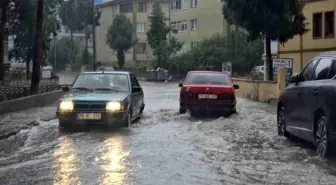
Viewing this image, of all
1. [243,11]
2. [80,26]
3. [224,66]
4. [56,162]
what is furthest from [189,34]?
[56,162]

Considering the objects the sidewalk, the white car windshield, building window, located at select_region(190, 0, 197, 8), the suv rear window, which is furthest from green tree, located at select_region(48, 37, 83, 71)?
the white car windshield

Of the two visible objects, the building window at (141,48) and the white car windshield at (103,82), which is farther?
the building window at (141,48)

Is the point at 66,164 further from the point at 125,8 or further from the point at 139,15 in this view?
the point at 125,8

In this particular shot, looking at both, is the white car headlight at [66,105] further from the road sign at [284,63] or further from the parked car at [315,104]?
the road sign at [284,63]

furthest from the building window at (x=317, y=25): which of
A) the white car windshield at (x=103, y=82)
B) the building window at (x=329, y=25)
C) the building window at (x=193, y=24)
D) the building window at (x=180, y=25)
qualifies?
the building window at (x=180, y=25)

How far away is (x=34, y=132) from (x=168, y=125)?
134 inches

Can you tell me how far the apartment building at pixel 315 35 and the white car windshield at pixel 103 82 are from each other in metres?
16.2

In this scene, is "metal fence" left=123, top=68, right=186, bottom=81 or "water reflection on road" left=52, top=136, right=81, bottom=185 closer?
"water reflection on road" left=52, top=136, right=81, bottom=185

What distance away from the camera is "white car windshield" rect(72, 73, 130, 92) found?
14.0m

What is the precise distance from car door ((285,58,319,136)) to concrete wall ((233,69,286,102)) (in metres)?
10.8

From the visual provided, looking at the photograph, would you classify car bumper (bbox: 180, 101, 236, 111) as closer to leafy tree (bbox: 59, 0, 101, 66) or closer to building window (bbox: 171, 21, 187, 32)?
building window (bbox: 171, 21, 187, 32)

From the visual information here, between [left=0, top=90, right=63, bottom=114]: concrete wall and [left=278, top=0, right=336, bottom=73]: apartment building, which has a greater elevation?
[left=278, top=0, right=336, bottom=73]: apartment building

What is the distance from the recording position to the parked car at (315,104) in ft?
27.8

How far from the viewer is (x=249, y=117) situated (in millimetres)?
16375
